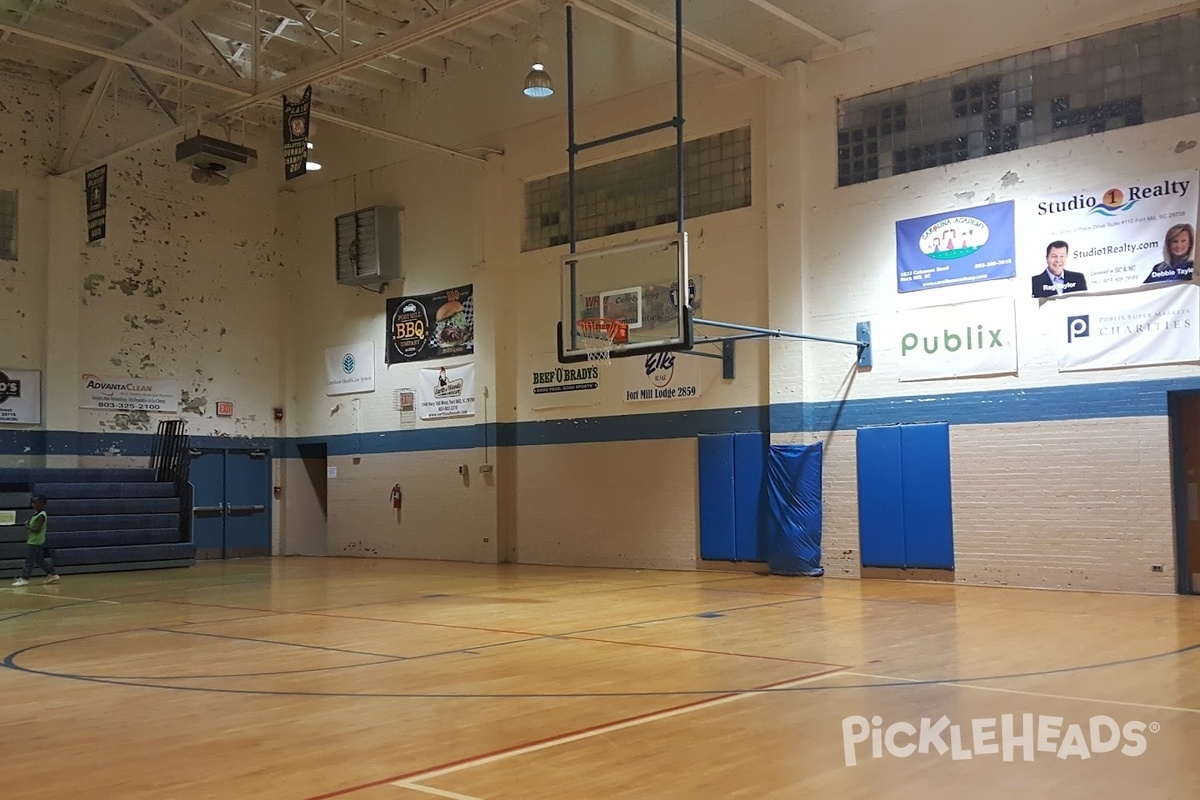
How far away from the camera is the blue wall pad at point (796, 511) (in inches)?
553

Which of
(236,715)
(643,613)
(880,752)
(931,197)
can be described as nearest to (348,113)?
(931,197)

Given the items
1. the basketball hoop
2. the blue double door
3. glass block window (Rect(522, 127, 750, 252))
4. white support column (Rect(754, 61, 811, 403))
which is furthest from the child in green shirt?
white support column (Rect(754, 61, 811, 403))

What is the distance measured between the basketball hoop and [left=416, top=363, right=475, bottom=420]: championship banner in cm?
500

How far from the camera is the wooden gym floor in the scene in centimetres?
426

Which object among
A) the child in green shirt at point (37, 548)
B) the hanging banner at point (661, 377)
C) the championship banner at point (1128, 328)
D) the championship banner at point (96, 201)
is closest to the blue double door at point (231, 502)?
the championship banner at point (96, 201)

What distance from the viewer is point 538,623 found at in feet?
31.1

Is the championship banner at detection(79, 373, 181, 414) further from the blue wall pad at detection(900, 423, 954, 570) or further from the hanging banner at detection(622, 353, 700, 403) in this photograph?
the blue wall pad at detection(900, 423, 954, 570)

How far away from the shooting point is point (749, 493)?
48.4 feet

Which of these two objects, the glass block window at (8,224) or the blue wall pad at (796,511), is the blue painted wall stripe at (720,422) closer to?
the blue wall pad at (796,511)

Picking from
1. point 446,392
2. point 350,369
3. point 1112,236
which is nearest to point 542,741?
point 1112,236

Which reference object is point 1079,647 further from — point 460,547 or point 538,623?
point 460,547

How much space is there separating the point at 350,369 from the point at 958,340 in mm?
11155

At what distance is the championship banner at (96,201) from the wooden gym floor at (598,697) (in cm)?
789

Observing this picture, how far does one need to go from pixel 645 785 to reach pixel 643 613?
237 inches
